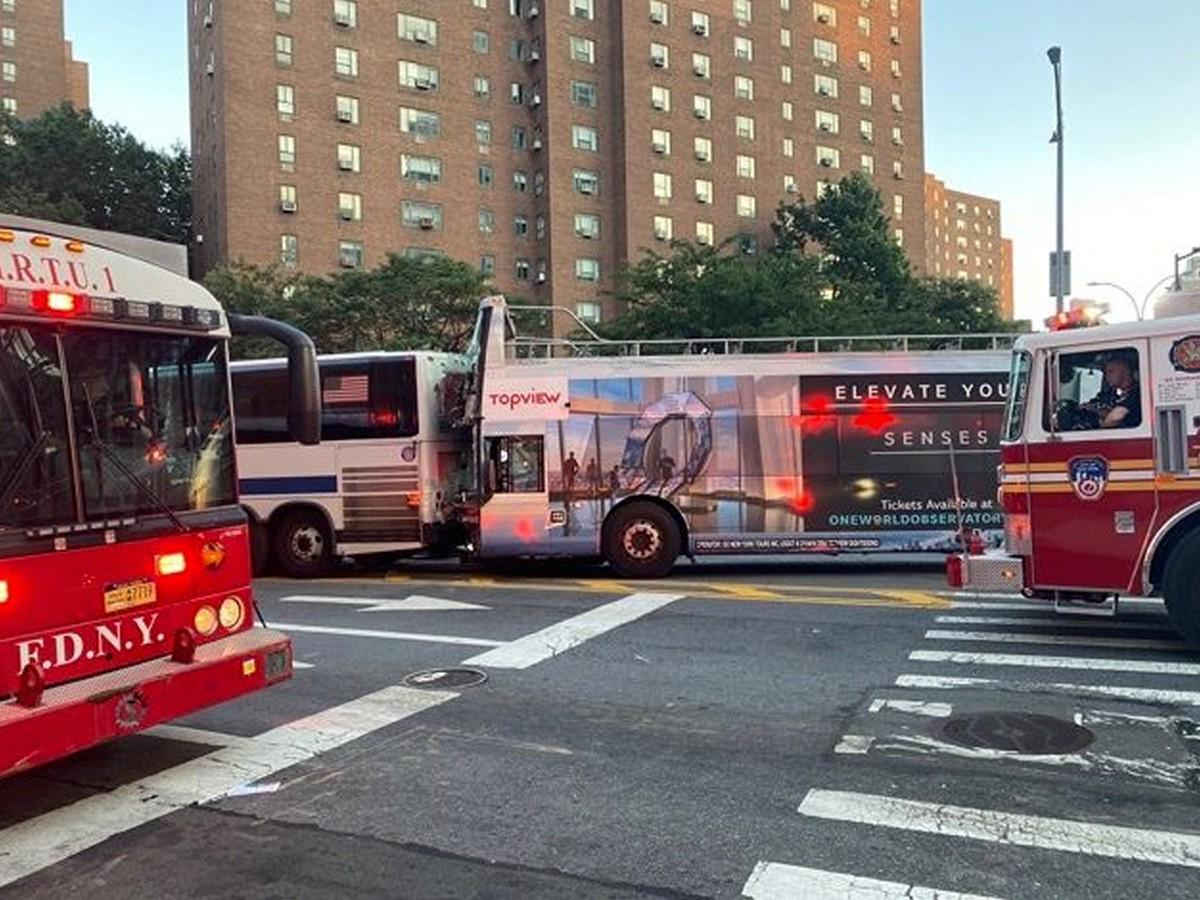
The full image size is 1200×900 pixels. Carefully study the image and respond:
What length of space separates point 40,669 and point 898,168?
78.8 metres

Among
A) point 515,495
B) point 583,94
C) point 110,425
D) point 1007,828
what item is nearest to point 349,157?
point 583,94

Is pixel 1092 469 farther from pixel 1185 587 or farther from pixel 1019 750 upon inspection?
pixel 1019 750

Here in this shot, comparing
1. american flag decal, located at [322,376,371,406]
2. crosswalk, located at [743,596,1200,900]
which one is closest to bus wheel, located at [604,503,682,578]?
american flag decal, located at [322,376,371,406]

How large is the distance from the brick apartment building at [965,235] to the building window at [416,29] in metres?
134

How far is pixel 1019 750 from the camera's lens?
5.83 metres

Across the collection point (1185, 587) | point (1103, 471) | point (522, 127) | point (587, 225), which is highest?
point (522, 127)

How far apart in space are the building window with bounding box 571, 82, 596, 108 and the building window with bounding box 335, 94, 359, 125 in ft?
43.8

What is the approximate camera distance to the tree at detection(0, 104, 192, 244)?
55844mm

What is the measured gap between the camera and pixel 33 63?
90.1 m

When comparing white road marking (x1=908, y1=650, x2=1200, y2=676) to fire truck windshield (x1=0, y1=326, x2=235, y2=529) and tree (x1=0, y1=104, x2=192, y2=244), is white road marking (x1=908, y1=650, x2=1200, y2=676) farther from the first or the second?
tree (x1=0, y1=104, x2=192, y2=244)

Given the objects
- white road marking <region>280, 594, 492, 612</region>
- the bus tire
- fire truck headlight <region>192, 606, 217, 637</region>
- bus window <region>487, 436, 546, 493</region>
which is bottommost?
white road marking <region>280, 594, 492, 612</region>

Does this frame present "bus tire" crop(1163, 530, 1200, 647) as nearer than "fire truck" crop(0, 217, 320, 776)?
No

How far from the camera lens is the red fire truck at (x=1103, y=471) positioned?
313 inches

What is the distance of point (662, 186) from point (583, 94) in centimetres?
719
